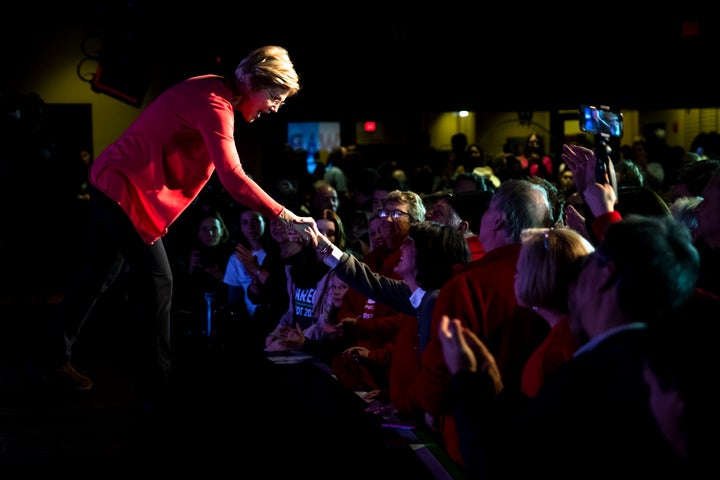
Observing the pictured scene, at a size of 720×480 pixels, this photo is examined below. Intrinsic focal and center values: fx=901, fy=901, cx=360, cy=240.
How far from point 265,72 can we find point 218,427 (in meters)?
1.37

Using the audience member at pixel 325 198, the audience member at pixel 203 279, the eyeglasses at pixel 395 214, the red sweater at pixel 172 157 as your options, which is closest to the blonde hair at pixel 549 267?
the red sweater at pixel 172 157

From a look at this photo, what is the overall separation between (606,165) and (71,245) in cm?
757

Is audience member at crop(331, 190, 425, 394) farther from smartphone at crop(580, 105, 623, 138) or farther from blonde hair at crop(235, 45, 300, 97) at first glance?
smartphone at crop(580, 105, 623, 138)

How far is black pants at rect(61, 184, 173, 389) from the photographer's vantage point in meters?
3.56

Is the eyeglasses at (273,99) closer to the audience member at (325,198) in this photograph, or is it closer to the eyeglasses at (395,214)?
the eyeglasses at (395,214)

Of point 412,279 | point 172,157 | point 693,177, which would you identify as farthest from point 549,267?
point 693,177

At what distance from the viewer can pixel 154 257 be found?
11.8ft

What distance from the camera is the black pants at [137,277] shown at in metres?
3.56

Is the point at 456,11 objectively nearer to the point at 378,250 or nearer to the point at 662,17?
the point at 662,17

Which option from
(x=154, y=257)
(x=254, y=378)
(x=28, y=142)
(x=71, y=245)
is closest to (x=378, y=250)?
(x=254, y=378)

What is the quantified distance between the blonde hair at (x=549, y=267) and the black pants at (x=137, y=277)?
1.76 meters

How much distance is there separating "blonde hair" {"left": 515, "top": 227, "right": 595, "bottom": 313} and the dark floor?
2.78 ft

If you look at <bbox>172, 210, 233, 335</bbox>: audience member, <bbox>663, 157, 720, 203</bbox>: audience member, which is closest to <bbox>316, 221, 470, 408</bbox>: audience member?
<bbox>663, 157, 720, 203</bbox>: audience member

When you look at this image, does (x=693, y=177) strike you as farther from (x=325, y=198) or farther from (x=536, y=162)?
(x=536, y=162)
